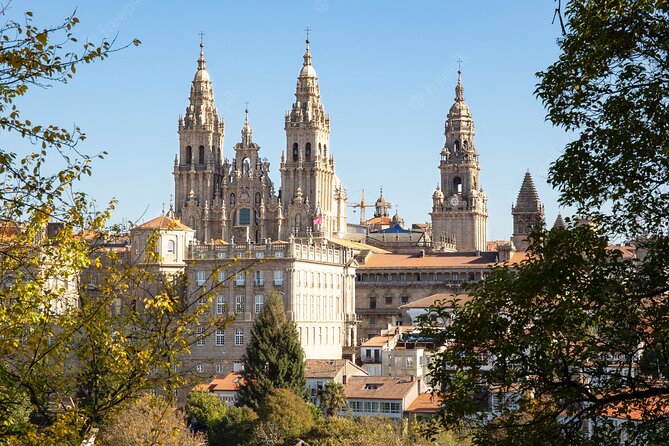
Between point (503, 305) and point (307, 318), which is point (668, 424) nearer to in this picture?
point (503, 305)

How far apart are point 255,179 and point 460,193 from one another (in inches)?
1275

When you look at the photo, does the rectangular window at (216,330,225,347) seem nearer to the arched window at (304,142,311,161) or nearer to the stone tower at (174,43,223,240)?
the stone tower at (174,43,223,240)

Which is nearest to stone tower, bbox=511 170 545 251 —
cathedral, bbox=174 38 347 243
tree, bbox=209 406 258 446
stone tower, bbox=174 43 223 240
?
cathedral, bbox=174 38 347 243

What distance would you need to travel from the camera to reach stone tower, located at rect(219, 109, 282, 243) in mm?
129250

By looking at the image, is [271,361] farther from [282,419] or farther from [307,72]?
[307,72]

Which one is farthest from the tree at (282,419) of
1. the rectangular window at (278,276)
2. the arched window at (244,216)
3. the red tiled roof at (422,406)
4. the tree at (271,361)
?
the arched window at (244,216)

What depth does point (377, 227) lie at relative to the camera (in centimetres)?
17275

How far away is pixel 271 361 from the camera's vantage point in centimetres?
8081

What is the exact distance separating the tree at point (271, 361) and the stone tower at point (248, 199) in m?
43.7

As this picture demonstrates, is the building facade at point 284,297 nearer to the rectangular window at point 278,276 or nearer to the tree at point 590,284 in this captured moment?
the rectangular window at point 278,276

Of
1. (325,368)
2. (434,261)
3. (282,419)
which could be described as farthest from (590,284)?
(434,261)

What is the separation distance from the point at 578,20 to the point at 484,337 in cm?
535

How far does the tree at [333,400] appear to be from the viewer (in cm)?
7838

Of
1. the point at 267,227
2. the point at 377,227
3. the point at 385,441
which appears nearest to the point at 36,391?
the point at 385,441
